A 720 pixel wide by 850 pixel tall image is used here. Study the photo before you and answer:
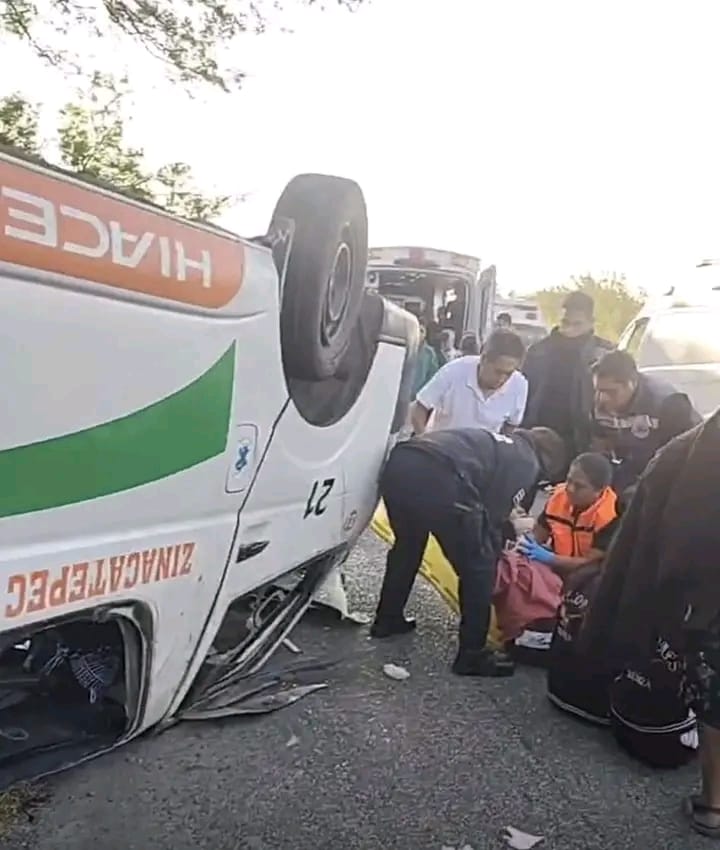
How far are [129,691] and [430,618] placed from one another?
3379 mm

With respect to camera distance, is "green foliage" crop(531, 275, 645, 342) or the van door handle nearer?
the van door handle

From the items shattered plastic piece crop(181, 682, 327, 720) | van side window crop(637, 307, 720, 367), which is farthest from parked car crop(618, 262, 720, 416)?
shattered plastic piece crop(181, 682, 327, 720)

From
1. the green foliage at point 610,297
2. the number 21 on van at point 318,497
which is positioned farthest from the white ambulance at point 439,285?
the green foliage at point 610,297

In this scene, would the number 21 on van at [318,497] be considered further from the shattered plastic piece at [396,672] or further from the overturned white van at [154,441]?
the shattered plastic piece at [396,672]

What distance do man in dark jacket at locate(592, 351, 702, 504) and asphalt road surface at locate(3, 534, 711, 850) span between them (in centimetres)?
131

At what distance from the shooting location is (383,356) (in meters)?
3.92

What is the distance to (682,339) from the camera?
1101 centimetres

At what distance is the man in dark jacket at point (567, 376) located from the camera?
7.14 metres

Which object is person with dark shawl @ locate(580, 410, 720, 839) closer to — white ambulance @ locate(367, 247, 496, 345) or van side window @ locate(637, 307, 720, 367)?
van side window @ locate(637, 307, 720, 367)

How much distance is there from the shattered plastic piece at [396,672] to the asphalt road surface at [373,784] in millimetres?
105

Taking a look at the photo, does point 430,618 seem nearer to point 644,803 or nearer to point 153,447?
point 644,803

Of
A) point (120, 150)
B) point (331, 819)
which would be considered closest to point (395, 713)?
point (331, 819)

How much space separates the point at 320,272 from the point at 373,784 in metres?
1.70

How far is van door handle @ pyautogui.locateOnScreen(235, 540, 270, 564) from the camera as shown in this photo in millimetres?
2859
